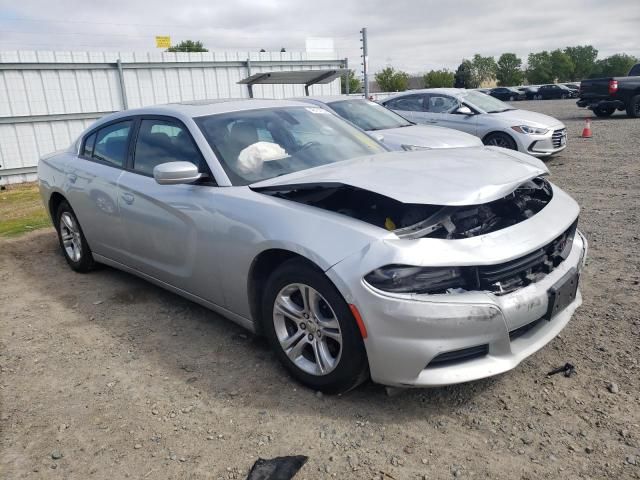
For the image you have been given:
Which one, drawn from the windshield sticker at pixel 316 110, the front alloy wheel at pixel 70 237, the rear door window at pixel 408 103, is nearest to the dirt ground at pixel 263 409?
the front alloy wheel at pixel 70 237

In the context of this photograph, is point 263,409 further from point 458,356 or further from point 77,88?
point 77,88

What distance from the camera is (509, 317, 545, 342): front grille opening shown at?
2.67 meters

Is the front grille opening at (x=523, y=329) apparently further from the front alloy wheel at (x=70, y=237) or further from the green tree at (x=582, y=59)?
the green tree at (x=582, y=59)

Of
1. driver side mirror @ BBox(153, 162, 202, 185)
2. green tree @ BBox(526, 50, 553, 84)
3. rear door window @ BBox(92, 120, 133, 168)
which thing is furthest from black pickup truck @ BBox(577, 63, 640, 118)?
green tree @ BBox(526, 50, 553, 84)

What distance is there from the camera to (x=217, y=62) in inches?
533

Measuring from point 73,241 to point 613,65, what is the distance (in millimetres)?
105431

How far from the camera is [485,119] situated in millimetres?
→ 10039

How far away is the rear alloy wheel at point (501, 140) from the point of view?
32.1 ft

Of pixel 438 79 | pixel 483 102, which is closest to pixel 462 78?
pixel 438 79

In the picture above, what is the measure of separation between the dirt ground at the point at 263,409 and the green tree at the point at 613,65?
99.3 m

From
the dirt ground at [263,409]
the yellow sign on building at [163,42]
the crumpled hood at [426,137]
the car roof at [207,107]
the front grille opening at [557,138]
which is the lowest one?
the dirt ground at [263,409]

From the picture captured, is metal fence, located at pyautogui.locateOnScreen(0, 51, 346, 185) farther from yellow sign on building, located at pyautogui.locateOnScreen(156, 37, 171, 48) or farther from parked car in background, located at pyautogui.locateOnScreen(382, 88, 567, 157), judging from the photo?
parked car in background, located at pyautogui.locateOnScreen(382, 88, 567, 157)

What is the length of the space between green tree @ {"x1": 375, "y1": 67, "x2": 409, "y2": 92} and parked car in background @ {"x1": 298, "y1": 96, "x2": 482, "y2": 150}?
51.3m

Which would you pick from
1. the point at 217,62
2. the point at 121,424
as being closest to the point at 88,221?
the point at 121,424
